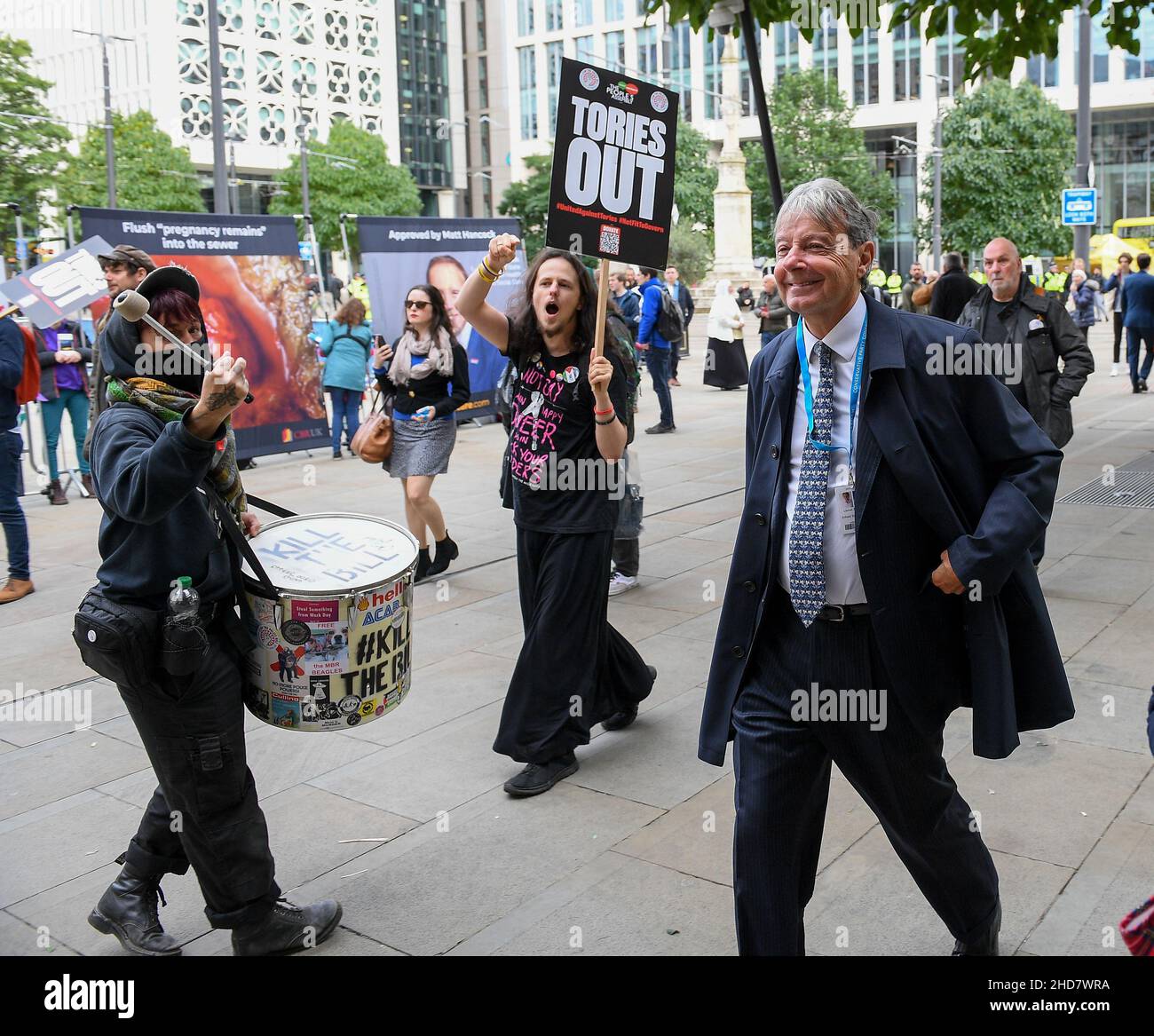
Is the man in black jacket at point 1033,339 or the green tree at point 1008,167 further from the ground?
Answer: the green tree at point 1008,167

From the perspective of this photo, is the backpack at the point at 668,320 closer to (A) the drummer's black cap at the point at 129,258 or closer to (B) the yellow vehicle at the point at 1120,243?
(A) the drummer's black cap at the point at 129,258

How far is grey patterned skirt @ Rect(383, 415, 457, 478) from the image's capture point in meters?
7.78

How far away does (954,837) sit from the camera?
2867 mm

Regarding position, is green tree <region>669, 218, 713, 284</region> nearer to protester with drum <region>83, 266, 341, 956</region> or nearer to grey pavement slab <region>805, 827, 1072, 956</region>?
grey pavement slab <region>805, 827, 1072, 956</region>

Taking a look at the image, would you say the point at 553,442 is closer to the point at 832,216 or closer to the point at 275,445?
the point at 832,216

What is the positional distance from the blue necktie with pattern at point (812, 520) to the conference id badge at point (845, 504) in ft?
0.11

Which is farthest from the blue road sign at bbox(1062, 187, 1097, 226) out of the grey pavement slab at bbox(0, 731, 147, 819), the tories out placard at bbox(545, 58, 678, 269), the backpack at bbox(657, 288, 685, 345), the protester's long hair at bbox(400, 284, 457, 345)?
the grey pavement slab at bbox(0, 731, 147, 819)

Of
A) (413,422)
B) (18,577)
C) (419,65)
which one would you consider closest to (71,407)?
(18,577)

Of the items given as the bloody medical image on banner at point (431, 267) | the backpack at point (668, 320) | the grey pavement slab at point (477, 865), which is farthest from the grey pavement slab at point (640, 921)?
the backpack at point (668, 320)

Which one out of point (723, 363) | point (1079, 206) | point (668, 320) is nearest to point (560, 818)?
point (668, 320)

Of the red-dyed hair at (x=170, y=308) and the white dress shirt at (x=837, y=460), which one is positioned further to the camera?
the red-dyed hair at (x=170, y=308)

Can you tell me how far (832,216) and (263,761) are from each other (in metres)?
3.33

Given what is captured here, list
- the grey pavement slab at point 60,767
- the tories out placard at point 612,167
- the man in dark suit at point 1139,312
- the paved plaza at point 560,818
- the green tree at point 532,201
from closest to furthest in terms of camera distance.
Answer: the paved plaza at point 560,818, the tories out placard at point 612,167, the grey pavement slab at point 60,767, the man in dark suit at point 1139,312, the green tree at point 532,201

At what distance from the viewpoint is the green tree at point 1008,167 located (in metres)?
43.8
